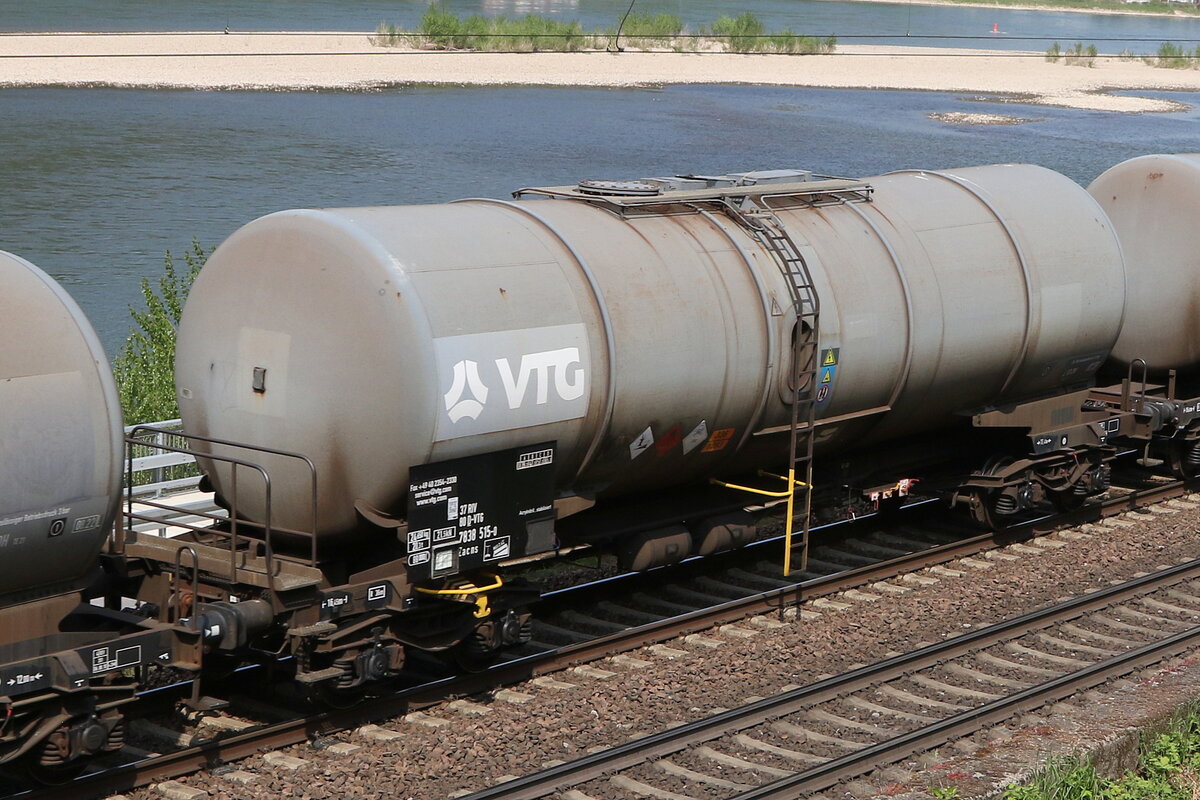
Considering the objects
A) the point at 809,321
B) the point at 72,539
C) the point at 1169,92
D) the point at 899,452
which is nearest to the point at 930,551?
the point at 899,452

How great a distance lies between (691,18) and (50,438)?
8882cm

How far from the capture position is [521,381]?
417 inches

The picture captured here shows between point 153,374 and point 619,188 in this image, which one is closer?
point 619,188

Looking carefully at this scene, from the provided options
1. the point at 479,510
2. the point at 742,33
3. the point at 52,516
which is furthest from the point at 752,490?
the point at 742,33

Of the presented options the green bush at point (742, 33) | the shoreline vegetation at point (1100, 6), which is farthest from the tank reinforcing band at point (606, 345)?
the shoreline vegetation at point (1100, 6)

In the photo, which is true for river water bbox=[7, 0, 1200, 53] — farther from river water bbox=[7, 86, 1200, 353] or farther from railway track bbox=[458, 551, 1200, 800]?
railway track bbox=[458, 551, 1200, 800]

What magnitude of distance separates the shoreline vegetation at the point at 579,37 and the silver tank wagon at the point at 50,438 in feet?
183

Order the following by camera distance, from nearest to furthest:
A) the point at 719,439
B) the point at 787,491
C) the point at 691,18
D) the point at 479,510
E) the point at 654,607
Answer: the point at 479,510, the point at 719,439, the point at 787,491, the point at 654,607, the point at 691,18

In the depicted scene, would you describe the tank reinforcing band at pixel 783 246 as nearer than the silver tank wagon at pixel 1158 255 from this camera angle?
Yes

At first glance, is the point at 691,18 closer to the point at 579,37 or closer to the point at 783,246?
the point at 579,37

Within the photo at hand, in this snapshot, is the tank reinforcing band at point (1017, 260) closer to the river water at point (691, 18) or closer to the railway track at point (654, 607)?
the railway track at point (654, 607)

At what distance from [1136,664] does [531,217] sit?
21.5 feet

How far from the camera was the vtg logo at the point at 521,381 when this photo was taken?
10.2m

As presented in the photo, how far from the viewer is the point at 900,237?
543 inches
